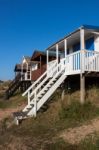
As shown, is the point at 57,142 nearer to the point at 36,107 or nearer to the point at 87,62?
the point at 36,107

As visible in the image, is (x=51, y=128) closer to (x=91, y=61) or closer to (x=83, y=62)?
(x=83, y=62)

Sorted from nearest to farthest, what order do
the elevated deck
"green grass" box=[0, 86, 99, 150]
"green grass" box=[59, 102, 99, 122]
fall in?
"green grass" box=[0, 86, 99, 150] → "green grass" box=[59, 102, 99, 122] → the elevated deck

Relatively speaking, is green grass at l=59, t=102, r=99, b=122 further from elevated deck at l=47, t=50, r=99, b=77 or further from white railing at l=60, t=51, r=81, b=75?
white railing at l=60, t=51, r=81, b=75

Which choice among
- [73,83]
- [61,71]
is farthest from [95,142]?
[73,83]

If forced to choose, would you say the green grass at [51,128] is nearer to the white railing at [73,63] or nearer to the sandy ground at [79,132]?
the sandy ground at [79,132]

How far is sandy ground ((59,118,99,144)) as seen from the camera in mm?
8318

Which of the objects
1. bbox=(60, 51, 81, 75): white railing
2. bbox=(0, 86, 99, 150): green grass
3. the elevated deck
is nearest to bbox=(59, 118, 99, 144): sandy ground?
bbox=(0, 86, 99, 150): green grass

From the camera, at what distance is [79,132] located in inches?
353

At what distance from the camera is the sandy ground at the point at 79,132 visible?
8318mm

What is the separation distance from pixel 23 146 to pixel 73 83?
10.1m

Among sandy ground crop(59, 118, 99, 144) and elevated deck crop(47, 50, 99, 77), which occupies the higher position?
elevated deck crop(47, 50, 99, 77)

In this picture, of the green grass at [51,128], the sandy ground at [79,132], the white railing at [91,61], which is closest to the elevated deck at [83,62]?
the white railing at [91,61]

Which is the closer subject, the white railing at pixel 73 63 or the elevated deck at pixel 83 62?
the elevated deck at pixel 83 62

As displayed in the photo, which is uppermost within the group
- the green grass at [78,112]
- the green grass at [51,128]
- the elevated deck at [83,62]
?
the elevated deck at [83,62]
